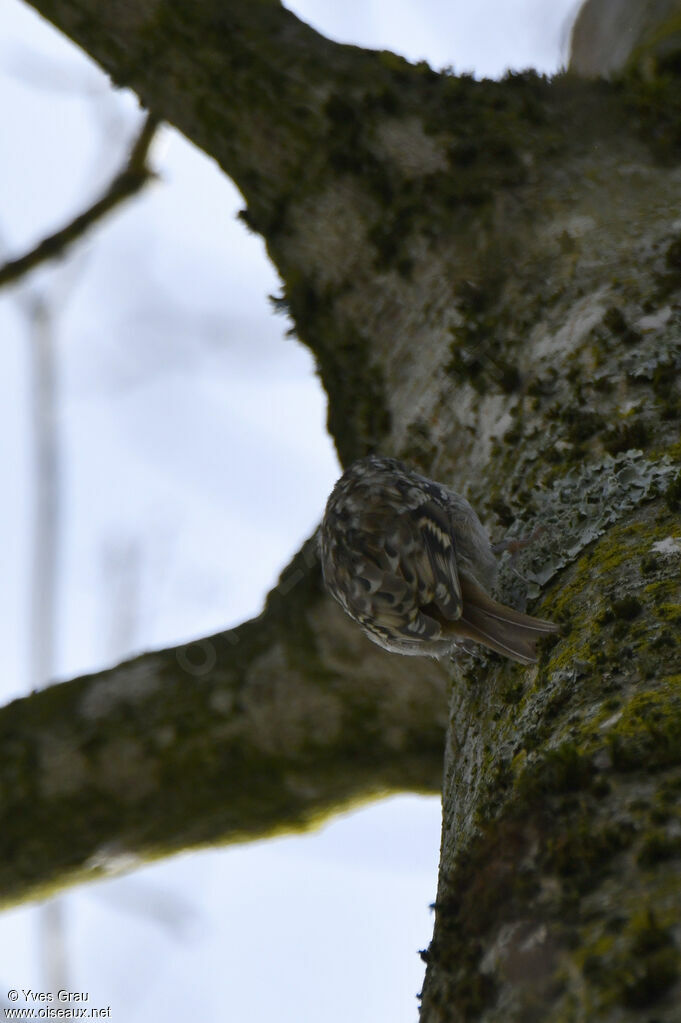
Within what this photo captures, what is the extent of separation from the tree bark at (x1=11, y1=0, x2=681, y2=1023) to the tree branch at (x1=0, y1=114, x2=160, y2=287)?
1660mm

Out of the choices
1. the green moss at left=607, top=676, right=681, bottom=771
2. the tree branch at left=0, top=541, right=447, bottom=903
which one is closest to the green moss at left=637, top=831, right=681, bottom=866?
the green moss at left=607, top=676, right=681, bottom=771

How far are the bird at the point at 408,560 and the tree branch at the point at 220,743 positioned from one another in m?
0.76

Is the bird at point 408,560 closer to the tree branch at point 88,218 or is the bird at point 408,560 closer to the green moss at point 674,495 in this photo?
the green moss at point 674,495

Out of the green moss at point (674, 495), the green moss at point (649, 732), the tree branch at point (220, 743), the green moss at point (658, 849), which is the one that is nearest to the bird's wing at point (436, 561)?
the green moss at point (674, 495)

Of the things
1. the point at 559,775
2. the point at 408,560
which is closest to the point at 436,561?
the point at 408,560

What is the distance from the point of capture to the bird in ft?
8.66

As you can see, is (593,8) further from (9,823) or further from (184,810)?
(9,823)

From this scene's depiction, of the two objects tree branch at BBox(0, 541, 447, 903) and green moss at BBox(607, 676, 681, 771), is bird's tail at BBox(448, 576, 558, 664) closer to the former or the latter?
green moss at BBox(607, 676, 681, 771)

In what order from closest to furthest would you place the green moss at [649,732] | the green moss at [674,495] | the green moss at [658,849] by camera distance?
the green moss at [658,849], the green moss at [649,732], the green moss at [674,495]

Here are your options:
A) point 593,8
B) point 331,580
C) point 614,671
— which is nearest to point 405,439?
point 331,580

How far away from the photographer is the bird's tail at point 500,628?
6.86 feet

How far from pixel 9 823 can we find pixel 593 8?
16.4ft

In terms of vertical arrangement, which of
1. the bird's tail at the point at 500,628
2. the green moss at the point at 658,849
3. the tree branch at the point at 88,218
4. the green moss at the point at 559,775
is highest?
the tree branch at the point at 88,218

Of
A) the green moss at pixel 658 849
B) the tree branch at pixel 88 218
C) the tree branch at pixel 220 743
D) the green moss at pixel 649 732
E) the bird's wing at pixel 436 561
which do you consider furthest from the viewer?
the tree branch at pixel 88 218
